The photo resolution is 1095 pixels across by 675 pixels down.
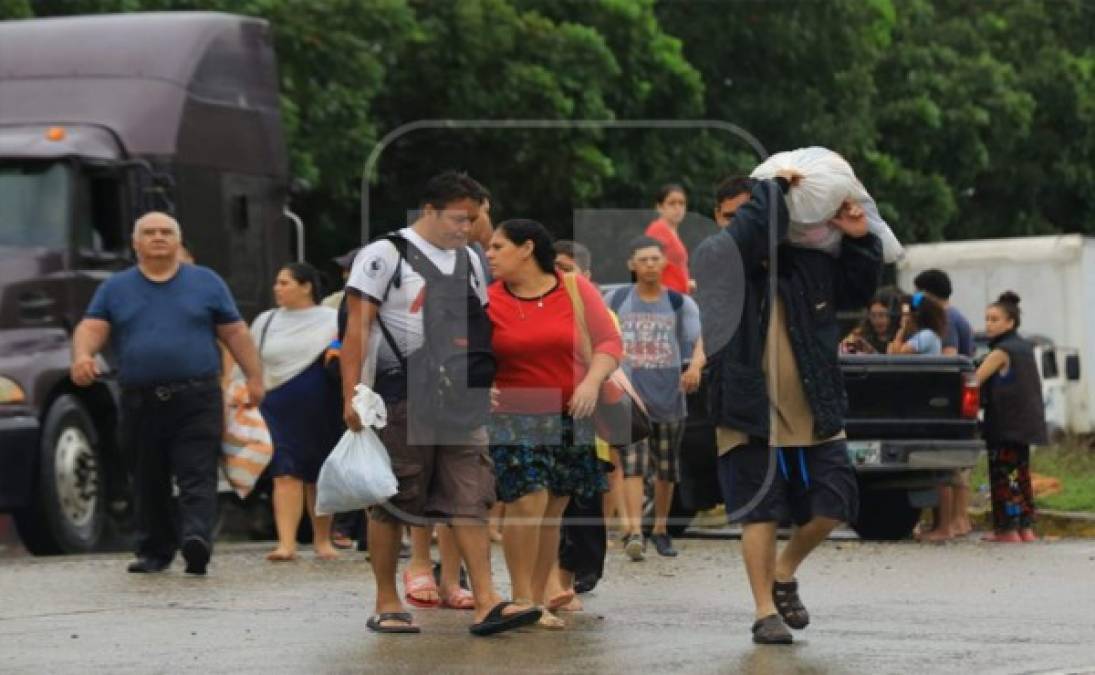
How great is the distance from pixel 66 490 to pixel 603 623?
700cm

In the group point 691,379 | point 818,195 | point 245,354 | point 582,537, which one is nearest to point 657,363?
point 691,379

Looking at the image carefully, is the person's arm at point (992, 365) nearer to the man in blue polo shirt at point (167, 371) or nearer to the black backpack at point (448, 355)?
the man in blue polo shirt at point (167, 371)

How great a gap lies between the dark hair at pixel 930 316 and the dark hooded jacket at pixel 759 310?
8.41 meters

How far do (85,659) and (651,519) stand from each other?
328 inches

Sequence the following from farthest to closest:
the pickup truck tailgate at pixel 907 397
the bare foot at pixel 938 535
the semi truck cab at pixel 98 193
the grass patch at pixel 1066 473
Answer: the grass patch at pixel 1066 473 → the bare foot at pixel 938 535 → the pickup truck tailgate at pixel 907 397 → the semi truck cab at pixel 98 193

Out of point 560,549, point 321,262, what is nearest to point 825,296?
point 560,549

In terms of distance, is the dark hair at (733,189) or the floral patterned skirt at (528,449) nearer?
the floral patterned skirt at (528,449)

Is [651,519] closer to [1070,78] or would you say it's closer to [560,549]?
[560,549]

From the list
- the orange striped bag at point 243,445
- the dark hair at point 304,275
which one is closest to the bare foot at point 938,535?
the dark hair at point 304,275

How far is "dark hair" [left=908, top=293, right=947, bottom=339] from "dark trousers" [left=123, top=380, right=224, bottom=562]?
20.5 feet

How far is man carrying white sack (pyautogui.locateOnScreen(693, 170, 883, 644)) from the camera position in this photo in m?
10.2

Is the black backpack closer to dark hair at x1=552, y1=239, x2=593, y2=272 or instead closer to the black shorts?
the black shorts

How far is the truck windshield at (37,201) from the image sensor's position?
18.0 metres

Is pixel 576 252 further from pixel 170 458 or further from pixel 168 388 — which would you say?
pixel 170 458
